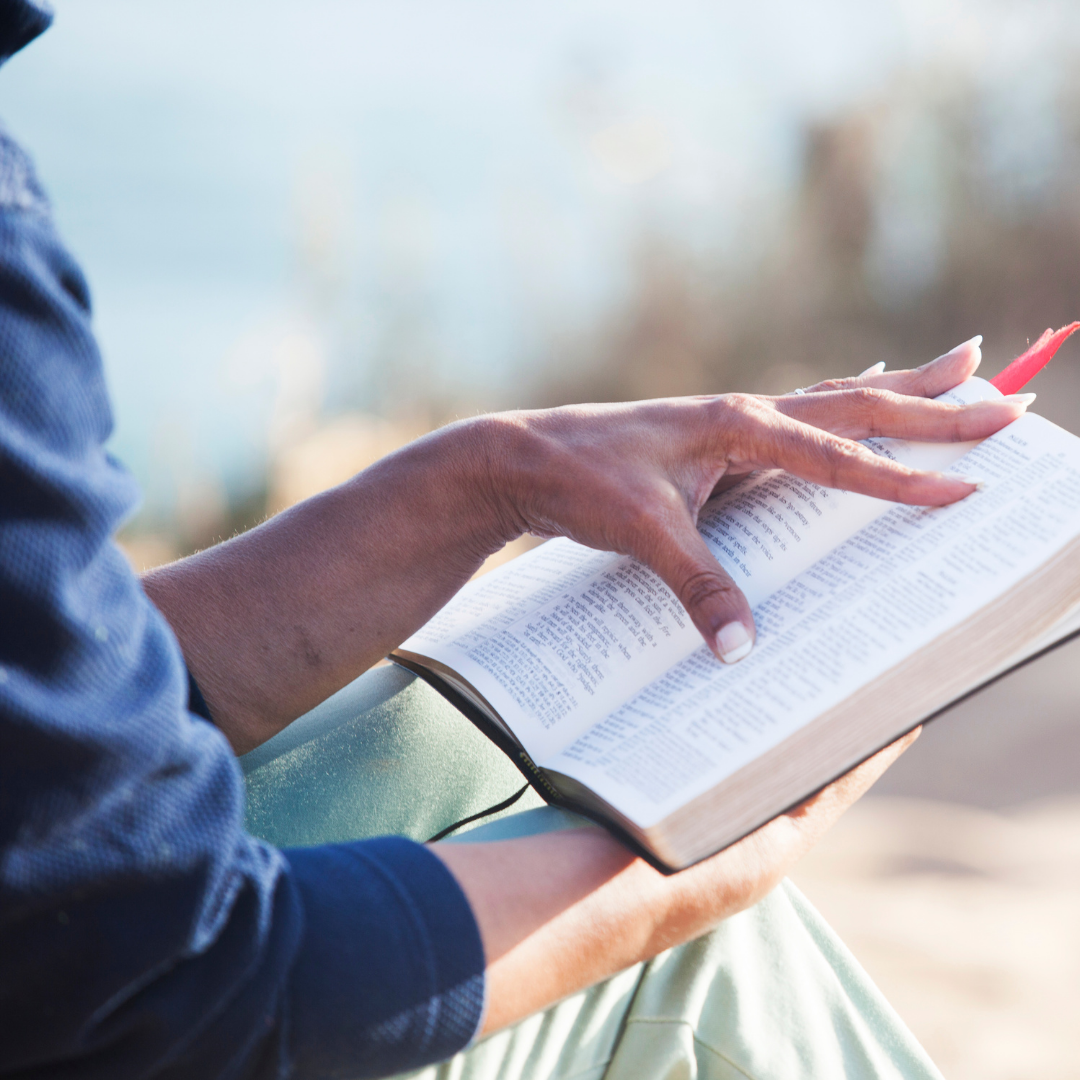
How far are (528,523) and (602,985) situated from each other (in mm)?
402

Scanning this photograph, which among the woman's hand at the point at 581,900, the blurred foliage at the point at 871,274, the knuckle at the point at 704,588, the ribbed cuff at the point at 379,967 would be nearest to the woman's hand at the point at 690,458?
the knuckle at the point at 704,588

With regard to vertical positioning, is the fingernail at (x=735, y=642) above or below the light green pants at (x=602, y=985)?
above

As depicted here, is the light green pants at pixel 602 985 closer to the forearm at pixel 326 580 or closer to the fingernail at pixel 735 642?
the forearm at pixel 326 580

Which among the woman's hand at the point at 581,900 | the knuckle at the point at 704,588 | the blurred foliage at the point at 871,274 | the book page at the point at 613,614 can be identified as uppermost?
the knuckle at the point at 704,588

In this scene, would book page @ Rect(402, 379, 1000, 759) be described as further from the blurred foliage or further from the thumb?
the blurred foliage

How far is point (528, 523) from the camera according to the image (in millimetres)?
962

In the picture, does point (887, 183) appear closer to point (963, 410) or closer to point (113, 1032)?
point (963, 410)

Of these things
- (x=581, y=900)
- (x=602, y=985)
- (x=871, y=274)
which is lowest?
(x=871, y=274)

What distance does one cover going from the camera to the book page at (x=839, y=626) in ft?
2.21

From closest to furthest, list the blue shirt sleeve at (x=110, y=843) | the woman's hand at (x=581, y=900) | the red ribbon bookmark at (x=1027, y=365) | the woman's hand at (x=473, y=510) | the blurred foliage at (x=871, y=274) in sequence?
the blue shirt sleeve at (x=110, y=843) → the woman's hand at (x=581, y=900) → the woman's hand at (x=473, y=510) → the red ribbon bookmark at (x=1027, y=365) → the blurred foliage at (x=871, y=274)

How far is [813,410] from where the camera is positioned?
0.94 metres

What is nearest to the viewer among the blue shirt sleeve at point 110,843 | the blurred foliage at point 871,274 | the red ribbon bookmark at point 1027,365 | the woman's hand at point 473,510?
the blue shirt sleeve at point 110,843

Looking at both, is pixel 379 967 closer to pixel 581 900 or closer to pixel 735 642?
pixel 581 900

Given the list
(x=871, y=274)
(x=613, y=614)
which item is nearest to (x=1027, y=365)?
(x=613, y=614)
